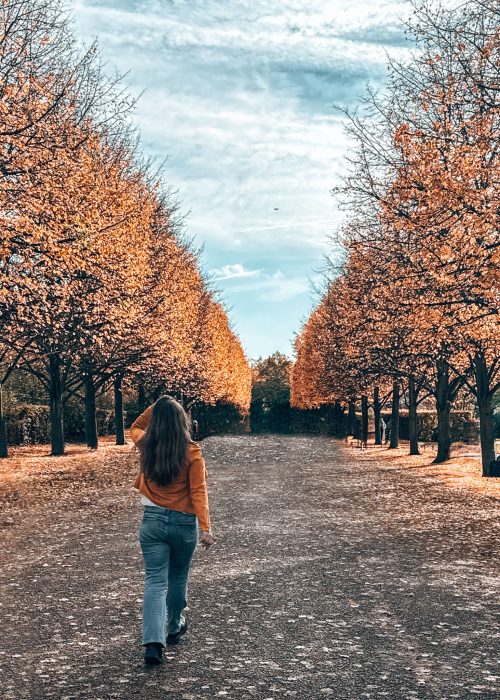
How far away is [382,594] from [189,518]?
322cm

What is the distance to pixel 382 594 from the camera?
9.08m

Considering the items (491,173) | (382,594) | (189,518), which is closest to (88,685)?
(189,518)

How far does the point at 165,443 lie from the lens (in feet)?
22.5

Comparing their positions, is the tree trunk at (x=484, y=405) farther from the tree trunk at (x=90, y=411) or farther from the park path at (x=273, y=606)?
the tree trunk at (x=90, y=411)

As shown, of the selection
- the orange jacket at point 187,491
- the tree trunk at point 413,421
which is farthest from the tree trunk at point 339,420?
the orange jacket at point 187,491

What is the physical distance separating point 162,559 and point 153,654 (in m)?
0.74

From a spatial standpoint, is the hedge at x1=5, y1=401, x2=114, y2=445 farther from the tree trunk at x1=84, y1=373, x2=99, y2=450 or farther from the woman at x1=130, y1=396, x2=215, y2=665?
the woman at x1=130, y1=396, x2=215, y2=665

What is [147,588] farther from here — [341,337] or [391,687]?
[341,337]

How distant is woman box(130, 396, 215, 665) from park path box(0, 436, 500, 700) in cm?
77

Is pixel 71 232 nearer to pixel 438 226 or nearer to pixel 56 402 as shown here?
pixel 438 226

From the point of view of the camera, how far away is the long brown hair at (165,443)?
6.84 m

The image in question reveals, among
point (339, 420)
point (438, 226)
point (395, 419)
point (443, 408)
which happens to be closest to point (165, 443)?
point (438, 226)

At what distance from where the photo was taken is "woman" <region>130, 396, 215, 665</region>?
6785mm

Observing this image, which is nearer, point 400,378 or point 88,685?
point 88,685
